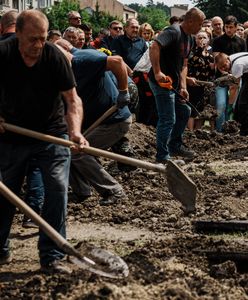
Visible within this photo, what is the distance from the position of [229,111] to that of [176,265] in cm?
928

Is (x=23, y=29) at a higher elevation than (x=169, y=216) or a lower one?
higher

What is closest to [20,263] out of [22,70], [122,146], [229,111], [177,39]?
[22,70]

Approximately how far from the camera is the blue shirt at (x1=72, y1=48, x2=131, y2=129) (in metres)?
7.93

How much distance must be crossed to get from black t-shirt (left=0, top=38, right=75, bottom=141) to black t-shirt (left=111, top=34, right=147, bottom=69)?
7.78 m

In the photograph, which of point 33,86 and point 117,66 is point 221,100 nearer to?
point 117,66

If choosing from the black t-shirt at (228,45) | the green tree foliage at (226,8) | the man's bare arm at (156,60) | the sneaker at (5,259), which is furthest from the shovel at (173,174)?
the green tree foliage at (226,8)

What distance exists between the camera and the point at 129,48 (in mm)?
13680

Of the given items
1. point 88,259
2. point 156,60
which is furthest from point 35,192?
point 156,60

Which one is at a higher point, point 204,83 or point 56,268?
point 56,268

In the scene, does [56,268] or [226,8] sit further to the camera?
[226,8]

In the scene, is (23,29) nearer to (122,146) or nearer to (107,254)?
(107,254)

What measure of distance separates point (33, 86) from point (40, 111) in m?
0.22

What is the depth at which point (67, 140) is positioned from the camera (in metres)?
5.95

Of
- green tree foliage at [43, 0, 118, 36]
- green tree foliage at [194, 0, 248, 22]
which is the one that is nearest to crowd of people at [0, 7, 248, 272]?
green tree foliage at [43, 0, 118, 36]
